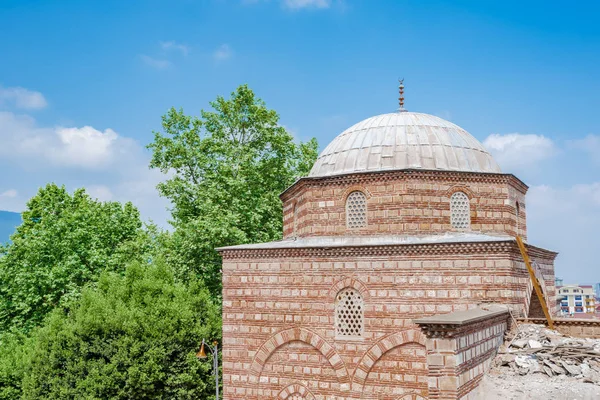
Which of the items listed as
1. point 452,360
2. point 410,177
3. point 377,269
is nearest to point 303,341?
point 377,269

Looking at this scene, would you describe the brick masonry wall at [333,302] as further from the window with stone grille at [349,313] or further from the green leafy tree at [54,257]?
the green leafy tree at [54,257]

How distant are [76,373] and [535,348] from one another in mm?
12020

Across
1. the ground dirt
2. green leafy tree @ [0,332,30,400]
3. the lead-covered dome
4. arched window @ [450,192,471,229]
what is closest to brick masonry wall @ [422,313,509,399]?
the ground dirt

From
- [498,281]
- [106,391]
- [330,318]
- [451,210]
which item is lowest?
[106,391]

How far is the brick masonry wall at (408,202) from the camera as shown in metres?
13.9

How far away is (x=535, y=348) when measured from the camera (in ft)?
33.7

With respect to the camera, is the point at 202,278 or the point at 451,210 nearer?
the point at 451,210

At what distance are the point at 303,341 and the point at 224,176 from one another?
9991mm

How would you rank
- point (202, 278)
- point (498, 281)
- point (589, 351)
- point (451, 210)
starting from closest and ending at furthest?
point (589, 351)
point (498, 281)
point (451, 210)
point (202, 278)

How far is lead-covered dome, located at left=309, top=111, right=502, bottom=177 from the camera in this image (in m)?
14.7

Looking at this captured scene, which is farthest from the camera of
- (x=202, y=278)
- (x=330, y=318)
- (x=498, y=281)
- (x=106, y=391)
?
(x=202, y=278)

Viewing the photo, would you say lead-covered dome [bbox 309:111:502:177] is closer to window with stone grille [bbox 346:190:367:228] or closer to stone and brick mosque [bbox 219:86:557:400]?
stone and brick mosque [bbox 219:86:557:400]

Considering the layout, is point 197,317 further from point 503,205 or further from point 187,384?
point 503,205

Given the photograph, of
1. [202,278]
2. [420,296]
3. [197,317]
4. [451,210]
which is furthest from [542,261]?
[202,278]
